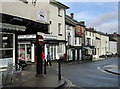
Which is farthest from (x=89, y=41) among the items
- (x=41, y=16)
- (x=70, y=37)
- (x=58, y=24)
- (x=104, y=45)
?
(x=41, y=16)

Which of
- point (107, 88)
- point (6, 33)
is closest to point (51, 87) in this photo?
point (107, 88)

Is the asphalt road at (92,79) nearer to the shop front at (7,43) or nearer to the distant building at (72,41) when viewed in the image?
the shop front at (7,43)

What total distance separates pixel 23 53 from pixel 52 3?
955 centimetres

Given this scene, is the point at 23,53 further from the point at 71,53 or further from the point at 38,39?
the point at 38,39

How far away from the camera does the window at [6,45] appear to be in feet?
27.8

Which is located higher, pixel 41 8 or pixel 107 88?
pixel 41 8


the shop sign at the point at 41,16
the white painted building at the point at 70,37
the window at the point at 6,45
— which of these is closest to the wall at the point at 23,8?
the shop sign at the point at 41,16

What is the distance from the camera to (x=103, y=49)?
5819cm

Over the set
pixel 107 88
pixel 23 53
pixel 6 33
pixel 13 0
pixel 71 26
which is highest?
pixel 71 26

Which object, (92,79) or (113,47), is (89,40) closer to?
(113,47)

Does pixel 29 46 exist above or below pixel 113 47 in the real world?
below

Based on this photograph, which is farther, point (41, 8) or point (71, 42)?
point (71, 42)

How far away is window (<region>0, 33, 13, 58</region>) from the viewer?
333 inches

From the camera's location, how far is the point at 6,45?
8867 mm
